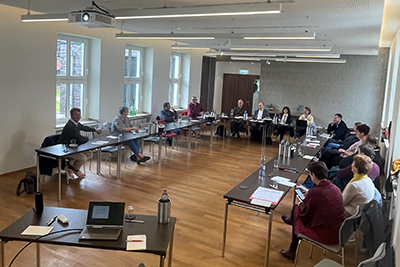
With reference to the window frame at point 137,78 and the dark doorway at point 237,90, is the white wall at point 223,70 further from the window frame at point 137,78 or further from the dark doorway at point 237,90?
A: the window frame at point 137,78

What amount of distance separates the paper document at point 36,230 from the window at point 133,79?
7549 mm

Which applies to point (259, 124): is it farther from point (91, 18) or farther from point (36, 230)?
point (36, 230)

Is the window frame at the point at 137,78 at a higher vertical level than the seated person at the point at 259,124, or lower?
higher

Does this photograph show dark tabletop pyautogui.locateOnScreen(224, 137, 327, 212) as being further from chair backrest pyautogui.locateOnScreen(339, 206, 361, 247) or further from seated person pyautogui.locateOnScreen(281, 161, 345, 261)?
chair backrest pyautogui.locateOnScreen(339, 206, 361, 247)

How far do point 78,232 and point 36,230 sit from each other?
34cm

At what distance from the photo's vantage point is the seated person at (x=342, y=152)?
22.2ft

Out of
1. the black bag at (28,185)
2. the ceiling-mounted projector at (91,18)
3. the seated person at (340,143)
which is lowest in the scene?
the black bag at (28,185)

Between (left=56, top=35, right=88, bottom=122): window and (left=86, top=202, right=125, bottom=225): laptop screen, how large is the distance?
5.87 meters

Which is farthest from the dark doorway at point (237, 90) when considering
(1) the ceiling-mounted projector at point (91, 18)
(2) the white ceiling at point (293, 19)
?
(1) the ceiling-mounted projector at point (91, 18)

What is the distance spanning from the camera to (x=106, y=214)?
289 cm

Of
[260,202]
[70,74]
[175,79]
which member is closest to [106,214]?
[260,202]

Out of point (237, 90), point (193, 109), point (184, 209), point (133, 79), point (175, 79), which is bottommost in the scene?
point (184, 209)

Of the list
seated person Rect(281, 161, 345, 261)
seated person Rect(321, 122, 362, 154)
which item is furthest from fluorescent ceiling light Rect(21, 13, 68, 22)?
seated person Rect(321, 122, 362, 154)

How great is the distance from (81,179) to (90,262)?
3100 mm
